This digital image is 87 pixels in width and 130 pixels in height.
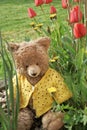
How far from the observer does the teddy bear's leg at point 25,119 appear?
2492 millimetres

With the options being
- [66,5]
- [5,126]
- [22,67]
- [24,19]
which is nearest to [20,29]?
[24,19]

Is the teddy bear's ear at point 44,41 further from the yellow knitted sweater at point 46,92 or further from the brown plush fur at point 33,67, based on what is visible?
the yellow knitted sweater at point 46,92

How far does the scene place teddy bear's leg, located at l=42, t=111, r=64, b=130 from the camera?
2.40 metres

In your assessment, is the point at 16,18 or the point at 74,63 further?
the point at 16,18

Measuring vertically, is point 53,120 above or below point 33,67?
below

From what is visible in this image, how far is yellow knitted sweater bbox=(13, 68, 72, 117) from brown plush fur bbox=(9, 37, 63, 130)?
0.03 m

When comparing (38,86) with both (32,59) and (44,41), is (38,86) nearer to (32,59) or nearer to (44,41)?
(32,59)

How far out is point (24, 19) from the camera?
23.9 ft

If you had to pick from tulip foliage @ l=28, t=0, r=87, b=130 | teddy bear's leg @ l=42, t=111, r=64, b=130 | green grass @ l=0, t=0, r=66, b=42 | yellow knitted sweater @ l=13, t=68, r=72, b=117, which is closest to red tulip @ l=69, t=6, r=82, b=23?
tulip foliage @ l=28, t=0, r=87, b=130

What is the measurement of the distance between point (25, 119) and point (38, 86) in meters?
0.21

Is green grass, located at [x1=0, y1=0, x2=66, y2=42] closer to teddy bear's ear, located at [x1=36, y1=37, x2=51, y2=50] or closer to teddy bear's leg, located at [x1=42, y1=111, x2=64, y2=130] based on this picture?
teddy bear's ear, located at [x1=36, y1=37, x2=51, y2=50]

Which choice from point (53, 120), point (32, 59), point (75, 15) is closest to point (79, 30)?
point (75, 15)

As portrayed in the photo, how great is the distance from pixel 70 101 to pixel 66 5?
27.9 inches

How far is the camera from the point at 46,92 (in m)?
2.48
